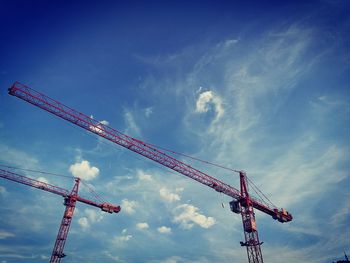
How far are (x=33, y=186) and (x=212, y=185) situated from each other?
144 feet

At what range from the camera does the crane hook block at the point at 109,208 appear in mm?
66375

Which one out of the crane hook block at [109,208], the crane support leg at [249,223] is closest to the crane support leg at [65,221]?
the crane hook block at [109,208]

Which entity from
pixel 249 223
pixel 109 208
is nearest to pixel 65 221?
pixel 109 208

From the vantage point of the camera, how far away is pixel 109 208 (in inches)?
2625

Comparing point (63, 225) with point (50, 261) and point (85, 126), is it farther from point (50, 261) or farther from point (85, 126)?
point (85, 126)

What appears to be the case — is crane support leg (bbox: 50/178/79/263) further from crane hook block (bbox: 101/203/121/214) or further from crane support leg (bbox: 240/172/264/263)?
crane support leg (bbox: 240/172/264/263)

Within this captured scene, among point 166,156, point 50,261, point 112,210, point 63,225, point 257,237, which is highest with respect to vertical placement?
point 166,156

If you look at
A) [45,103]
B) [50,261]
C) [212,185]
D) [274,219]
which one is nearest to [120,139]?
[45,103]

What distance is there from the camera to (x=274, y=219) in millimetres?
57781

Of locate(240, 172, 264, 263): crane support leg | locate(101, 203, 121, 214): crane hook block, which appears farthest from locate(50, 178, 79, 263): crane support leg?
locate(240, 172, 264, 263): crane support leg

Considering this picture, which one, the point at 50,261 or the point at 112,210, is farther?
the point at 112,210

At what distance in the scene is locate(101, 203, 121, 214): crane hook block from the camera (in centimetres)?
6638

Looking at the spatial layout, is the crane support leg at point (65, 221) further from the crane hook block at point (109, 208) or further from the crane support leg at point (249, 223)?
the crane support leg at point (249, 223)

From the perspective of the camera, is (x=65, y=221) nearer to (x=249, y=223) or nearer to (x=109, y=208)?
(x=109, y=208)
